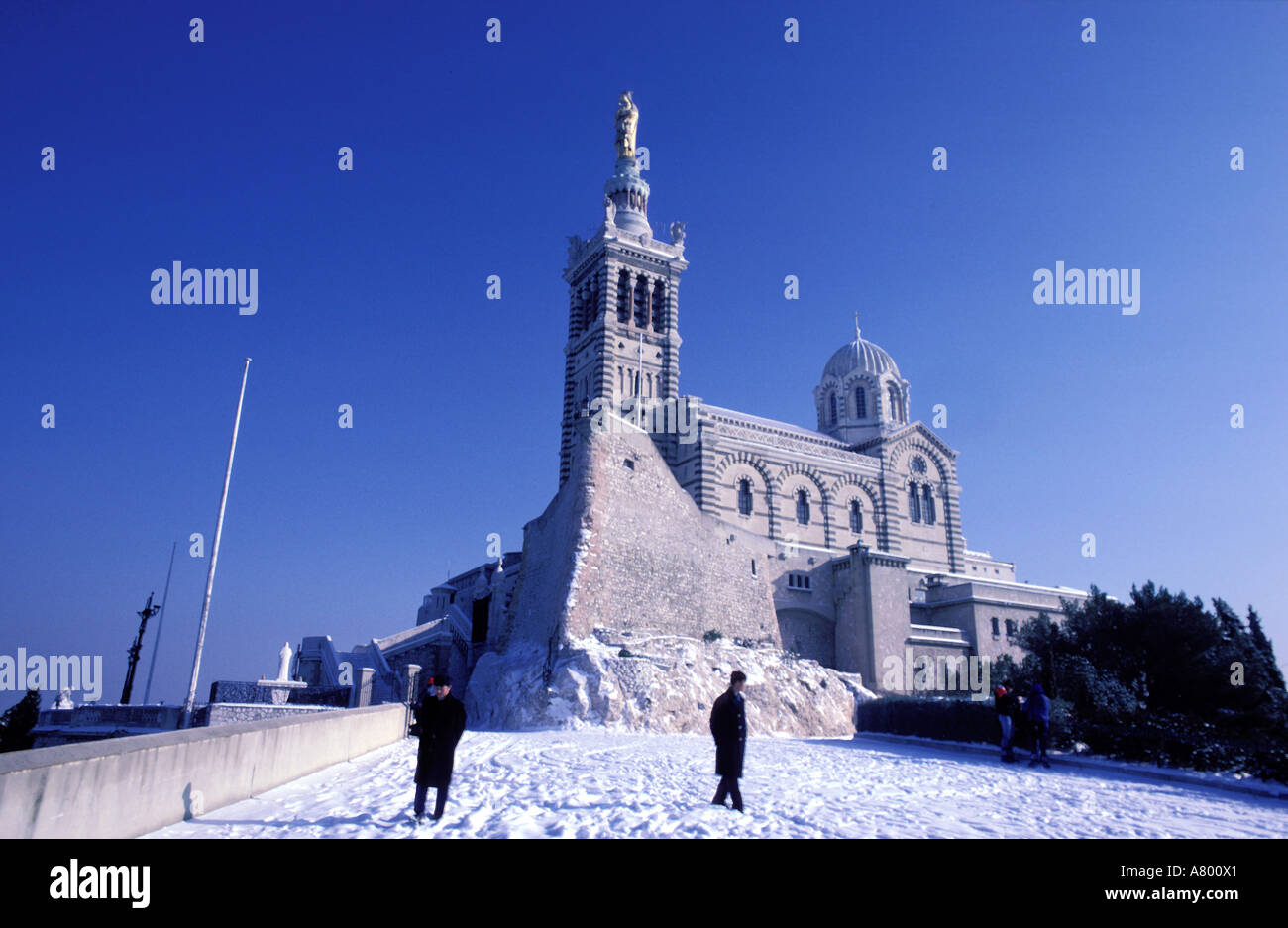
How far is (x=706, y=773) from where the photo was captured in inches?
481

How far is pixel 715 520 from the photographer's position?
3403 cm

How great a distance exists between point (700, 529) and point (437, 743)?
2642 cm

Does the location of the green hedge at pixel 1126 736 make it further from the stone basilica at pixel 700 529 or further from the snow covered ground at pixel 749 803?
the stone basilica at pixel 700 529

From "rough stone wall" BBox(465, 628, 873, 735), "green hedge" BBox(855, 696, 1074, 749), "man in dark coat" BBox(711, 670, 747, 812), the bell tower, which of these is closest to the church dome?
the bell tower

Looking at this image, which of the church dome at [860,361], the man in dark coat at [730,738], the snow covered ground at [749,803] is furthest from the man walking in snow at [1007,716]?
the church dome at [860,361]

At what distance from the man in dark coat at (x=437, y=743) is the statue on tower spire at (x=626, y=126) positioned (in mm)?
49389

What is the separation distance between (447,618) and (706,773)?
2887 cm

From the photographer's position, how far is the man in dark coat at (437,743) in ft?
23.6

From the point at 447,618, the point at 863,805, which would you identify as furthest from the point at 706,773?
the point at 447,618

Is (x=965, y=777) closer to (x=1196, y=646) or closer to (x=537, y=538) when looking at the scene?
(x=1196, y=646)

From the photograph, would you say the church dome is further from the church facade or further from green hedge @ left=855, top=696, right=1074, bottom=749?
green hedge @ left=855, top=696, right=1074, bottom=749

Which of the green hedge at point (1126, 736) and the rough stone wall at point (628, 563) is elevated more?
the rough stone wall at point (628, 563)

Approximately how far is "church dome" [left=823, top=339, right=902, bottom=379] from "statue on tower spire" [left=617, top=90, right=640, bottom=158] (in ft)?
65.9
